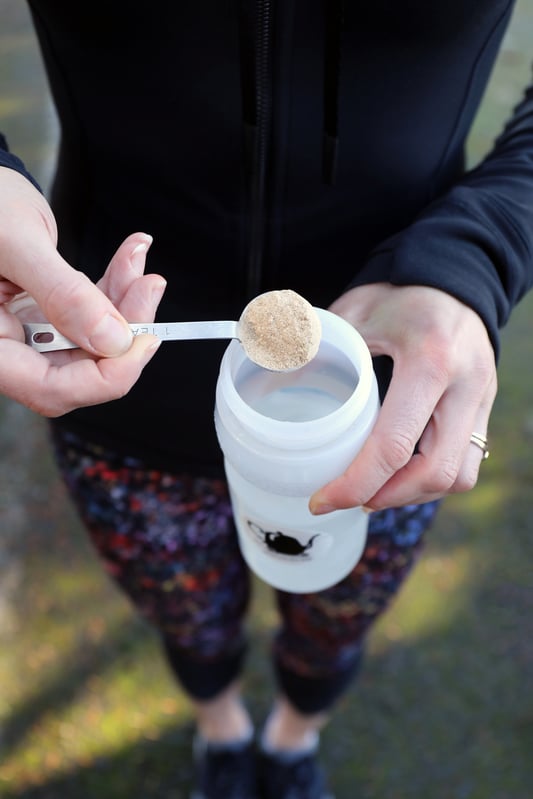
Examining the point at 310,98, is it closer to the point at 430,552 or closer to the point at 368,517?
the point at 368,517

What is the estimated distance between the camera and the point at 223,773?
55.3 inches

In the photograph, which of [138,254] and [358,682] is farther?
[358,682]

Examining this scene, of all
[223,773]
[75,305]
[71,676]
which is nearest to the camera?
[75,305]

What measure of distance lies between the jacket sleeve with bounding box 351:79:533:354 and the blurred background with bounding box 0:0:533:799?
1009 millimetres

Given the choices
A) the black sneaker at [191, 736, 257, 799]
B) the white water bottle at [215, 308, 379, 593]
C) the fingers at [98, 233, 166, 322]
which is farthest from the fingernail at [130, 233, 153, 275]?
the black sneaker at [191, 736, 257, 799]

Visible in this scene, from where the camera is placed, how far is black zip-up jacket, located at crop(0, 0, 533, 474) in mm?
700

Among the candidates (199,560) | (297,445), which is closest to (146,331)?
(297,445)

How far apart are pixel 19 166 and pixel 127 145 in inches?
5.7

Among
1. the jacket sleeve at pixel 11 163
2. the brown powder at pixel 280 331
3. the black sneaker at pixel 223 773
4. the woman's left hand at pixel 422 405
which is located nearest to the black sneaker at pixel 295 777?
the black sneaker at pixel 223 773

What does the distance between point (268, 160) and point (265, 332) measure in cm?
23

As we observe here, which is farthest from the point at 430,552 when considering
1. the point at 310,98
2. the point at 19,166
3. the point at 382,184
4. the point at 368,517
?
the point at 19,166

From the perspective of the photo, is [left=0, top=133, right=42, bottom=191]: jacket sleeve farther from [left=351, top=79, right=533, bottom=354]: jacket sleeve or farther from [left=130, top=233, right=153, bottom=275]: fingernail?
[left=351, top=79, right=533, bottom=354]: jacket sleeve

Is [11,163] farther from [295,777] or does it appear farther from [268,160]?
[295,777]

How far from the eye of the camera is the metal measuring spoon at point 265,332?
2.02 feet
